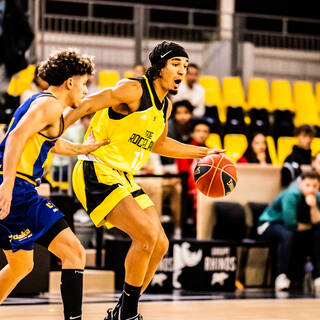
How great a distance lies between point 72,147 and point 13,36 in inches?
119

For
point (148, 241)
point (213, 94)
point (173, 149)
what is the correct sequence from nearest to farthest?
point (148, 241), point (173, 149), point (213, 94)

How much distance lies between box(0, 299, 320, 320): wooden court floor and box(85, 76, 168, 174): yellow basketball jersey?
1.12 m

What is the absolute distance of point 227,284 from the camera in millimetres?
7516

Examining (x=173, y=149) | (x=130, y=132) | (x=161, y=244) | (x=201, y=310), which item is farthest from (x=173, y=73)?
(x=201, y=310)

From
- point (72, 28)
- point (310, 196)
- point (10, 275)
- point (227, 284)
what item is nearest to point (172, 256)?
point (227, 284)

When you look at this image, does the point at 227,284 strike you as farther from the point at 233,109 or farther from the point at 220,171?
the point at 233,109

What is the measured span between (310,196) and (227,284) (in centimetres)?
121

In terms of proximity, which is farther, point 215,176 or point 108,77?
point 108,77

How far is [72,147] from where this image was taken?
4.50 m

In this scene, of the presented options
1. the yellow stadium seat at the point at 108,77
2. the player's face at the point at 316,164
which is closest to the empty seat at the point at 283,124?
the yellow stadium seat at the point at 108,77

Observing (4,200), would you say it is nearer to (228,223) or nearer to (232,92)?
(228,223)

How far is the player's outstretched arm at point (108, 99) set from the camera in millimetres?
4480

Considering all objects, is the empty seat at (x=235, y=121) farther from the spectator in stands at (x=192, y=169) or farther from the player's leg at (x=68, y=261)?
the player's leg at (x=68, y=261)

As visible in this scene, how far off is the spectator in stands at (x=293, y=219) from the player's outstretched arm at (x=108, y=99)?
3613mm
